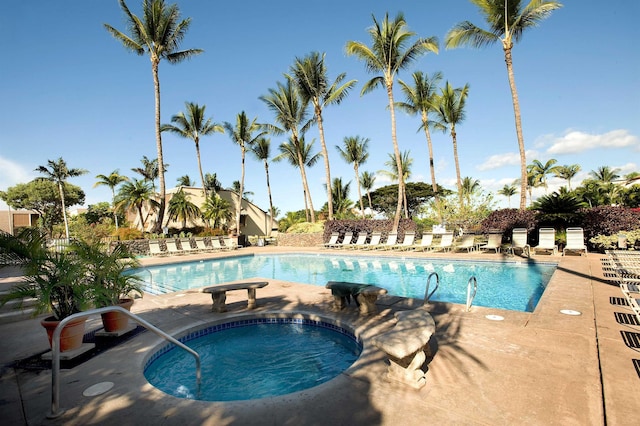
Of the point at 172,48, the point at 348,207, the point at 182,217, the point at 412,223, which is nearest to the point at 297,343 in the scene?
the point at 412,223

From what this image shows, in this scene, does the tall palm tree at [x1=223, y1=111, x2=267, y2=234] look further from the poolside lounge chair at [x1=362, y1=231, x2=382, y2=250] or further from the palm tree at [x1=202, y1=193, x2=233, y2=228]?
the poolside lounge chair at [x1=362, y1=231, x2=382, y2=250]

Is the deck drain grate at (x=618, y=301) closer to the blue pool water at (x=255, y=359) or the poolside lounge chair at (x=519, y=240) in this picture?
the blue pool water at (x=255, y=359)

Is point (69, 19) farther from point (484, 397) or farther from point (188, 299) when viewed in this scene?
point (484, 397)

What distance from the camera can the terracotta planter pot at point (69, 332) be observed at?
3838 mm

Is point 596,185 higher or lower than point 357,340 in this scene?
higher

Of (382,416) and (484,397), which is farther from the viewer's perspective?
(484,397)

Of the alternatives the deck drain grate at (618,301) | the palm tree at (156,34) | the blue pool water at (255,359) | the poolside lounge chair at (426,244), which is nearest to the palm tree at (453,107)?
the poolside lounge chair at (426,244)

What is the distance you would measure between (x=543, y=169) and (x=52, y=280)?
182 ft

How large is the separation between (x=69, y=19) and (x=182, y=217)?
65.8ft

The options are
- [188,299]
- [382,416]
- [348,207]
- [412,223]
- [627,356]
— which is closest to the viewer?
[382,416]

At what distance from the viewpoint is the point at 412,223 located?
1856 centimetres

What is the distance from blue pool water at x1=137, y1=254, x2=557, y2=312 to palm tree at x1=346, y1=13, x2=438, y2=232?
5611mm

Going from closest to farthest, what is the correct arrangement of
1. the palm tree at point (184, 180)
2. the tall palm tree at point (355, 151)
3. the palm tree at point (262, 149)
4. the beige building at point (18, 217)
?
1. the palm tree at point (262, 149)
2. the tall palm tree at point (355, 151)
3. the beige building at point (18, 217)
4. the palm tree at point (184, 180)

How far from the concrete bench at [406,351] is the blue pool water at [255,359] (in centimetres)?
119
